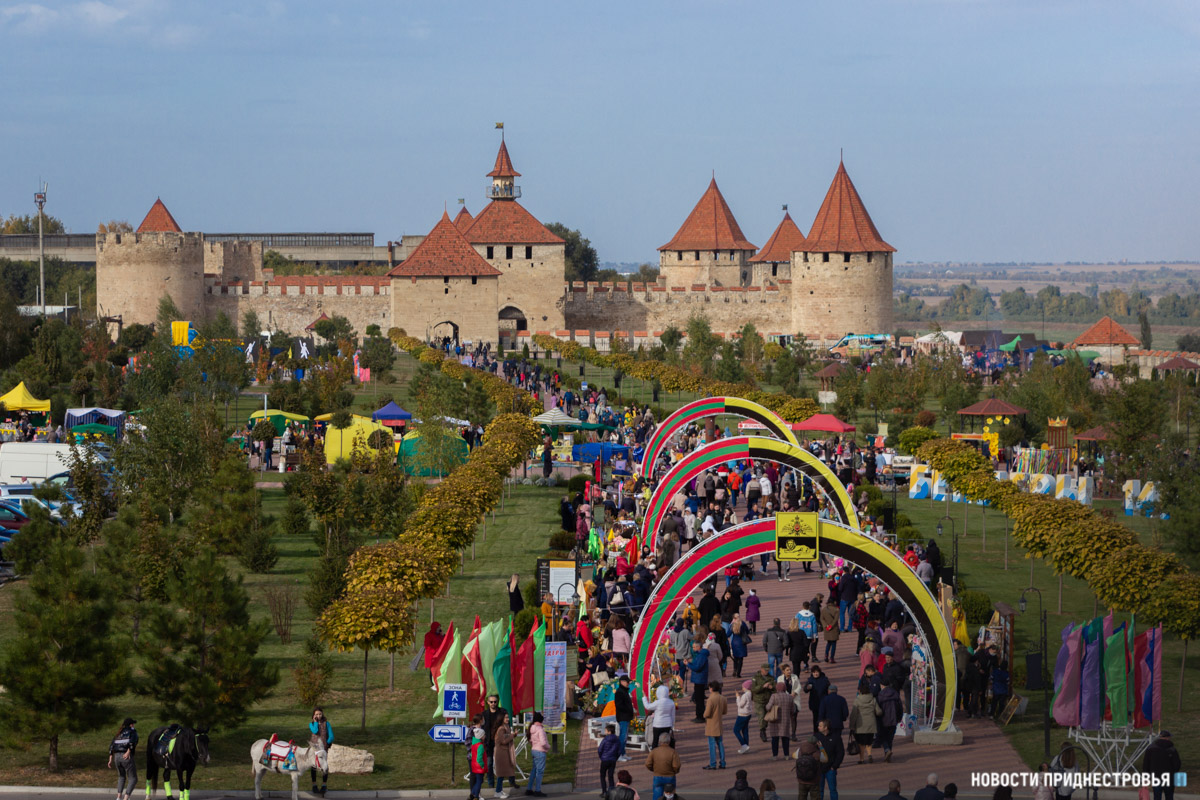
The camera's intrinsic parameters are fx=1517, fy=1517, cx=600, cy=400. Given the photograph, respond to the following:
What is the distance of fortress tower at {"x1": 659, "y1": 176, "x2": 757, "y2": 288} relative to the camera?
72.0 meters

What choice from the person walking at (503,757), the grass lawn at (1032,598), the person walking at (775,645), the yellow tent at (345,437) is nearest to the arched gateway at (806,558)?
the grass lawn at (1032,598)

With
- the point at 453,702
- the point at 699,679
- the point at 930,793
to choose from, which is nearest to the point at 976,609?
the point at 699,679

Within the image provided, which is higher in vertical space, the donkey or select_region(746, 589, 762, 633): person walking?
select_region(746, 589, 762, 633): person walking

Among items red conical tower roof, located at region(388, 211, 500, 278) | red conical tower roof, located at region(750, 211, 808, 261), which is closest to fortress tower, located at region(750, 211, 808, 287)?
red conical tower roof, located at region(750, 211, 808, 261)

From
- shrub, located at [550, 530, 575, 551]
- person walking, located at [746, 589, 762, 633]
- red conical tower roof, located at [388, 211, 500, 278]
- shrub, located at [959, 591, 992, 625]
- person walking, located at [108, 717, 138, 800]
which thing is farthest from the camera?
red conical tower roof, located at [388, 211, 500, 278]

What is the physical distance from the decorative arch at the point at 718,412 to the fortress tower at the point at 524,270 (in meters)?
37.2

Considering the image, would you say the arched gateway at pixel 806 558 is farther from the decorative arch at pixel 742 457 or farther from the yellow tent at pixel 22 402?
the yellow tent at pixel 22 402

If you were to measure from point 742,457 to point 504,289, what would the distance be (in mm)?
43839

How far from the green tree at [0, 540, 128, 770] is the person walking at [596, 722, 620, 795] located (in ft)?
14.0

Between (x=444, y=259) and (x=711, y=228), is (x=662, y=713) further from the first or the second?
(x=711, y=228)

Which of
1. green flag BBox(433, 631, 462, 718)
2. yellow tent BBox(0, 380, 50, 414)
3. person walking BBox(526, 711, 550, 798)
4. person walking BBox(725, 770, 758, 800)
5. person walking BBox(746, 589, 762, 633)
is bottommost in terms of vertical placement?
person walking BBox(526, 711, 550, 798)

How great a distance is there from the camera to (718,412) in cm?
2586

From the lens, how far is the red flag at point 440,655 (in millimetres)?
13898

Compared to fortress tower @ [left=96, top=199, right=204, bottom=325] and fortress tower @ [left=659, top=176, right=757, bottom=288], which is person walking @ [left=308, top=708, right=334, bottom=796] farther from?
fortress tower @ [left=659, top=176, right=757, bottom=288]
